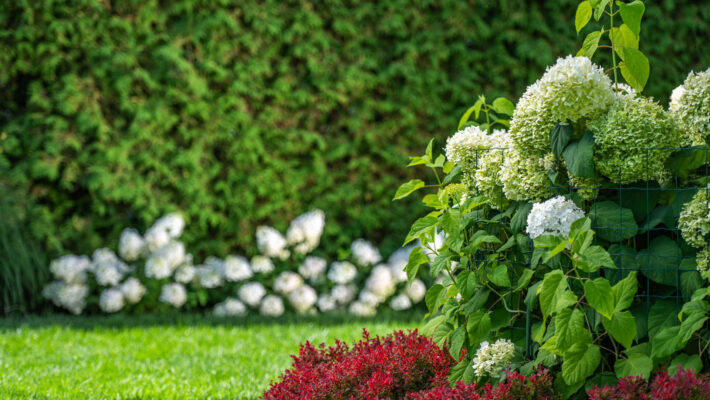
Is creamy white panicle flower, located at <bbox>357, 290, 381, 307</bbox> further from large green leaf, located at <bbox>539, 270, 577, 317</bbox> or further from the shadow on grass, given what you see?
large green leaf, located at <bbox>539, 270, 577, 317</bbox>

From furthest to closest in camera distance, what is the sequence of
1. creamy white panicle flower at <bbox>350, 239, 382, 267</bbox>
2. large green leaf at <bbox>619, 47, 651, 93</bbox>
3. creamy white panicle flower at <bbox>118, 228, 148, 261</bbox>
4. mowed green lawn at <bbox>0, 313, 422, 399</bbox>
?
creamy white panicle flower at <bbox>350, 239, 382, 267</bbox> < creamy white panicle flower at <bbox>118, 228, 148, 261</bbox> < mowed green lawn at <bbox>0, 313, 422, 399</bbox> < large green leaf at <bbox>619, 47, 651, 93</bbox>

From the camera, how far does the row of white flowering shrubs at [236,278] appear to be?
4504 millimetres

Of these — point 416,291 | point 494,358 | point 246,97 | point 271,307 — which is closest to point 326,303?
point 271,307

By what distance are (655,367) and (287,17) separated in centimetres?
399

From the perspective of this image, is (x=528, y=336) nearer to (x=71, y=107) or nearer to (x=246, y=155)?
(x=246, y=155)

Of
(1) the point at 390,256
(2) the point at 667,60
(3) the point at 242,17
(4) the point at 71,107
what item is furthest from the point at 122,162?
(2) the point at 667,60

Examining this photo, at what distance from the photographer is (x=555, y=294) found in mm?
1677

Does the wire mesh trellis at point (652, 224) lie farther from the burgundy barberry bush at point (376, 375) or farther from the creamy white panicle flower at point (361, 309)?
the creamy white panicle flower at point (361, 309)

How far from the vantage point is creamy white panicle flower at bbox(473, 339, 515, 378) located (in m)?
1.91

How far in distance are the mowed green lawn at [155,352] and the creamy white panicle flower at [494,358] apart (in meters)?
1.20

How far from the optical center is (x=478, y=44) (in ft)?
18.2

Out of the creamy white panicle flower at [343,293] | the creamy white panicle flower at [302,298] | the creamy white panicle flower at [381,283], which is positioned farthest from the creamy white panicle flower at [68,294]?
the creamy white panicle flower at [381,283]

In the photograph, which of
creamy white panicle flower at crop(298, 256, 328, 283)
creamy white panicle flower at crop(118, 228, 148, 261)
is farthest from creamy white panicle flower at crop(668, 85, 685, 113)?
creamy white panicle flower at crop(118, 228, 148, 261)

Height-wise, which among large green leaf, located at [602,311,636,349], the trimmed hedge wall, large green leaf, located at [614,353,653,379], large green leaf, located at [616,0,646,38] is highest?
the trimmed hedge wall
